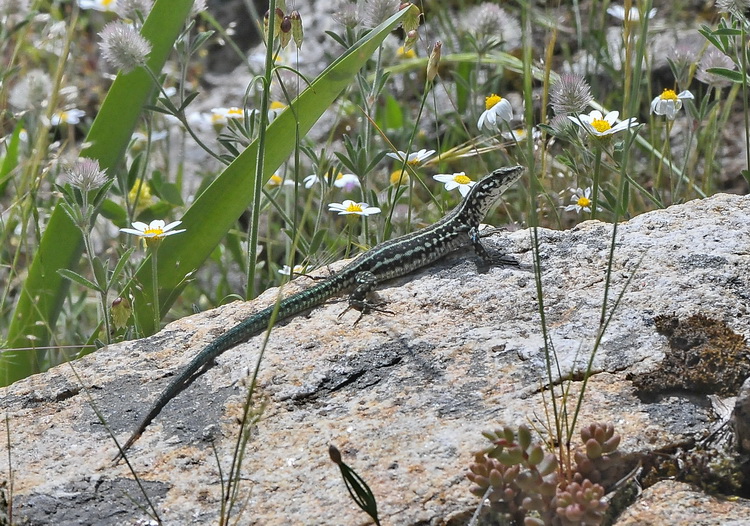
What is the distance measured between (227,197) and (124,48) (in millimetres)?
838

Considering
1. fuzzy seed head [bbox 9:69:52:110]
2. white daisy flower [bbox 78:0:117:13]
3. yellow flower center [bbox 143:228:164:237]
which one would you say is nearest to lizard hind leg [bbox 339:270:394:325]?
yellow flower center [bbox 143:228:164:237]

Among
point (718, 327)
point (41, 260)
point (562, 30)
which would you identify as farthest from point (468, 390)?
point (562, 30)

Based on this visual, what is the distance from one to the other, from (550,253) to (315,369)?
119cm

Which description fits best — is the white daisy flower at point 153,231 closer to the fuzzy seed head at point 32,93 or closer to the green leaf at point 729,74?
the fuzzy seed head at point 32,93

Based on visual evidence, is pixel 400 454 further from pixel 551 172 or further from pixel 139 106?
pixel 551 172

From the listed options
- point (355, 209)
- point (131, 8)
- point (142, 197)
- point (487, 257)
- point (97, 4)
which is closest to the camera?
point (487, 257)

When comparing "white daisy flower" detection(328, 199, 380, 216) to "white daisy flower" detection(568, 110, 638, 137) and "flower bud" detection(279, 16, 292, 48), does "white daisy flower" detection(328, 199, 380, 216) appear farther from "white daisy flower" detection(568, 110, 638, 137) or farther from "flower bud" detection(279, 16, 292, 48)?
"white daisy flower" detection(568, 110, 638, 137)

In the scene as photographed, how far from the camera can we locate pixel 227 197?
14.3 ft

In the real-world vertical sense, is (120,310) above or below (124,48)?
below

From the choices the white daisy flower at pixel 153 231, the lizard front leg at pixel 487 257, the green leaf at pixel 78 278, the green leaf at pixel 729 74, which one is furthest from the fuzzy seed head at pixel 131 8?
the green leaf at pixel 729 74

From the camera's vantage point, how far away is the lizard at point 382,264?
355 cm

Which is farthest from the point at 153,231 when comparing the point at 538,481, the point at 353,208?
the point at 538,481

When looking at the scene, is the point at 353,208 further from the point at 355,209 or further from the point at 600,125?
the point at 600,125

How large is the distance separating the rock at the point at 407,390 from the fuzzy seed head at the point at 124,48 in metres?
1.25
